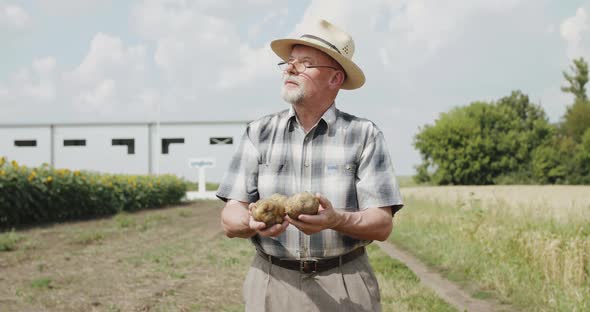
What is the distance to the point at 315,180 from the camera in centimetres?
299

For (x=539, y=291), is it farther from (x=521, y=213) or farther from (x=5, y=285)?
(x=5, y=285)

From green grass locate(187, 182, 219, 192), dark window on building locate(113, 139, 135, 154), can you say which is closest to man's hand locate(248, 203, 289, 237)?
green grass locate(187, 182, 219, 192)

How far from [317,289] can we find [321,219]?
0.57 meters

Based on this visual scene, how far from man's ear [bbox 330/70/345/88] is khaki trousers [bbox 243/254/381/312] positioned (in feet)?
2.84

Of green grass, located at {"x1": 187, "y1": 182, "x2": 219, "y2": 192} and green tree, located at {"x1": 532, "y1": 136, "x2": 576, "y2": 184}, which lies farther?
green tree, located at {"x1": 532, "y1": 136, "x2": 576, "y2": 184}

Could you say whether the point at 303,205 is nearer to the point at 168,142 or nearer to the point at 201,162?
the point at 201,162

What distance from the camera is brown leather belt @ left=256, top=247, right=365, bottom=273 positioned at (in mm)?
2977

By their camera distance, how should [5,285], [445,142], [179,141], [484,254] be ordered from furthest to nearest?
[445,142]
[179,141]
[484,254]
[5,285]

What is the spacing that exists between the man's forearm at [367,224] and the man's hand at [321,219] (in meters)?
0.07

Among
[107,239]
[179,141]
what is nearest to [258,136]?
[107,239]

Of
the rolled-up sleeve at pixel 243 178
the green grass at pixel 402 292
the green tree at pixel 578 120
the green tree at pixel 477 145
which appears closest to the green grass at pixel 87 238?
the green grass at pixel 402 292

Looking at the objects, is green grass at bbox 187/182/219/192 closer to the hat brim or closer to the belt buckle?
the hat brim

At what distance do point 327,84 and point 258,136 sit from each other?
0.42 metres

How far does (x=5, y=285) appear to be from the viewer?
774cm
